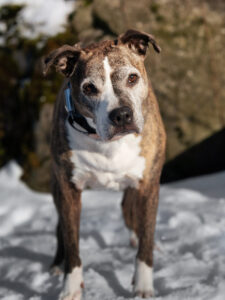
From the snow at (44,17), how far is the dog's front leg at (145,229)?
345 cm

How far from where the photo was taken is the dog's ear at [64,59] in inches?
118

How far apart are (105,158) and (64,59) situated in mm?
727

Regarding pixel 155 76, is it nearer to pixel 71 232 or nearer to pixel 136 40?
pixel 136 40

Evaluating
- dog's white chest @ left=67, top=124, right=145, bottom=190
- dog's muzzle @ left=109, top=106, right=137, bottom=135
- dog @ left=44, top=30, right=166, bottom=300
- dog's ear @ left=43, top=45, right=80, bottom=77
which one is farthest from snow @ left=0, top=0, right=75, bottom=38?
dog's muzzle @ left=109, top=106, right=137, bottom=135

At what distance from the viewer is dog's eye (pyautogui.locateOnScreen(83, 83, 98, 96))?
9.73 ft

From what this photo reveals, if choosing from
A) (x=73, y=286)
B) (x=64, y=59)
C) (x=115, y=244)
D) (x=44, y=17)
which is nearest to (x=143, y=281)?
(x=73, y=286)

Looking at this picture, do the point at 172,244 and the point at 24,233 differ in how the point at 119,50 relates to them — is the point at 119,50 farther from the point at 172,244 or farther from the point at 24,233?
the point at 24,233

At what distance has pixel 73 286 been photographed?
3.30m

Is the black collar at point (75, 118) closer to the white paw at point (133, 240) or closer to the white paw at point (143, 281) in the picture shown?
the white paw at point (143, 281)

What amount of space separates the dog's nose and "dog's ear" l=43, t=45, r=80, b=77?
0.55 m

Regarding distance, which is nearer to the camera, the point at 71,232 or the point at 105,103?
the point at 105,103

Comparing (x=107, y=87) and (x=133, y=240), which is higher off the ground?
(x=107, y=87)

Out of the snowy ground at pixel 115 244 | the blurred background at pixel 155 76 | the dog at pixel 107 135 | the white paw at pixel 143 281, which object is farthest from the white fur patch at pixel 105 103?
the blurred background at pixel 155 76

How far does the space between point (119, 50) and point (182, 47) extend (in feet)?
10.3
